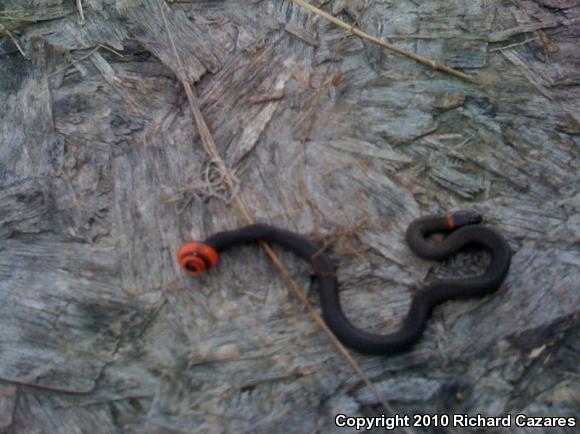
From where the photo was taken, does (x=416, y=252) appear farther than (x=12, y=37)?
No

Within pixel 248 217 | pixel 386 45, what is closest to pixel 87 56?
pixel 248 217

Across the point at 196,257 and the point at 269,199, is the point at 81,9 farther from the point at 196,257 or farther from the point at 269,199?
the point at 196,257

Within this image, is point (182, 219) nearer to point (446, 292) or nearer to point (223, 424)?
point (223, 424)

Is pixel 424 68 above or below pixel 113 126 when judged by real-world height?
above

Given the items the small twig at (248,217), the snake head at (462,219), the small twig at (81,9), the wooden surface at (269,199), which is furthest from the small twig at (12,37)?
the snake head at (462,219)

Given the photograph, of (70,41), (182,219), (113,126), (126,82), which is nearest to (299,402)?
(182,219)

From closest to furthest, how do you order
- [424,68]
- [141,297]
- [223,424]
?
[223,424]
[141,297]
[424,68]

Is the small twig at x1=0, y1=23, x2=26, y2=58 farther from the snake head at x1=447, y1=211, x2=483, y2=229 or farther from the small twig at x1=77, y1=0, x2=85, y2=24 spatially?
the snake head at x1=447, y1=211, x2=483, y2=229
